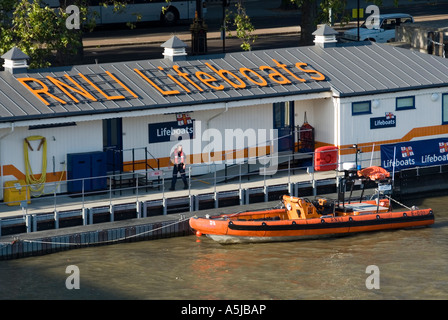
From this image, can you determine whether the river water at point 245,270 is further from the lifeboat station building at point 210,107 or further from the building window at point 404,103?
the building window at point 404,103

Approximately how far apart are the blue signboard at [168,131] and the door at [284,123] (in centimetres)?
368

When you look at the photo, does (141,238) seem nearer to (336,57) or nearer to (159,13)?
(336,57)

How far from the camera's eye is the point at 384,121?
4091 cm

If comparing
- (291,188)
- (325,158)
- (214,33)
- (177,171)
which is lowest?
(291,188)

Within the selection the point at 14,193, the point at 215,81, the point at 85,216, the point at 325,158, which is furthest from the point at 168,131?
the point at 14,193

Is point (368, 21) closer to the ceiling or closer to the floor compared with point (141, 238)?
closer to the ceiling

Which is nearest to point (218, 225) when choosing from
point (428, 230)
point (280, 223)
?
point (280, 223)

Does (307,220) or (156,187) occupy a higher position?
(156,187)

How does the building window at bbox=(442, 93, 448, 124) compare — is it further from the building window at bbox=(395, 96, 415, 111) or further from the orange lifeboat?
the orange lifeboat

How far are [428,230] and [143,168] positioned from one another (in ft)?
33.1

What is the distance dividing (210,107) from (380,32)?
1030 inches

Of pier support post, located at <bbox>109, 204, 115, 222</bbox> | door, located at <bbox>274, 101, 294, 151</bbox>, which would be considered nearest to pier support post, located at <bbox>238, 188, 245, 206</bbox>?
door, located at <bbox>274, 101, 294, 151</bbox>

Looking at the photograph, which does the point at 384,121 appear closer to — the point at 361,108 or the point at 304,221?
the point at 361,108

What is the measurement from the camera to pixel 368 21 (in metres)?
63.4
